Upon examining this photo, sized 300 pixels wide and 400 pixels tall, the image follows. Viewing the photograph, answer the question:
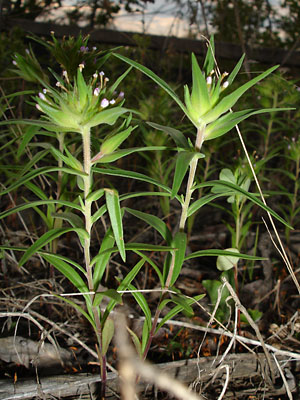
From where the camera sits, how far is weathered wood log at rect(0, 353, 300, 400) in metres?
1.09

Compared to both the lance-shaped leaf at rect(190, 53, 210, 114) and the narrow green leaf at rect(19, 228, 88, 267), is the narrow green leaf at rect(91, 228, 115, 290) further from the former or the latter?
the lance-shaped leaf at rect(190, 53, 210, 114)

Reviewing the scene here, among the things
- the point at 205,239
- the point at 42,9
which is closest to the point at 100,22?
the point at 42,9

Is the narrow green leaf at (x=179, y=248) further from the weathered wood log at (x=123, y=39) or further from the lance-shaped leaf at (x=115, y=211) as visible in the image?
the weathered wood log at (x=123, y=39)

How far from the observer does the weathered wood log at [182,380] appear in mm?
1091

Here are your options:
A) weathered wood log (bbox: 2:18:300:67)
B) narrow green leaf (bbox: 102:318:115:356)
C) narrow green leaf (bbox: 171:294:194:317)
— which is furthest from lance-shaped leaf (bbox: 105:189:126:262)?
weathered wood log (bbox: 2:18:300:67)

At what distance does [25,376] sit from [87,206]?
629 mm

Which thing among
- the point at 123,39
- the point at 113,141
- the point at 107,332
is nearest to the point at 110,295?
the point at 107,332

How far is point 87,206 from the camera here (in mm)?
973

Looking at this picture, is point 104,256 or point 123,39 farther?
point 123,39

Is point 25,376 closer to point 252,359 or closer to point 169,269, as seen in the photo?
point 169,269

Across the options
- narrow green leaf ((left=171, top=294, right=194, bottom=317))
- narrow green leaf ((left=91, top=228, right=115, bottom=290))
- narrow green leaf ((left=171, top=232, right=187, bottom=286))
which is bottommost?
narrow green leaf ((left=171, top=294, right=194, bottom=317))

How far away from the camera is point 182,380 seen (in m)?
1.23

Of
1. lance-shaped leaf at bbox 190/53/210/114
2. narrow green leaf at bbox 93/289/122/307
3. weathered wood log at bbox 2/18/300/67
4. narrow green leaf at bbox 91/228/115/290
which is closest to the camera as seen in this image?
lance-shaped leaf at bbox 190/53/210/114

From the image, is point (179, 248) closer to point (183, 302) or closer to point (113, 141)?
point (183, 302)
